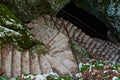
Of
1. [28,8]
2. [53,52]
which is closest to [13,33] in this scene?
[53,52]

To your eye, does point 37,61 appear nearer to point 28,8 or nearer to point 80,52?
point 80,52

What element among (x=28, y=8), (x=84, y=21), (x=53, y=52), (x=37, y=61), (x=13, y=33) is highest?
(x=28, y=8)

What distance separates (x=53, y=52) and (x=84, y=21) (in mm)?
3091

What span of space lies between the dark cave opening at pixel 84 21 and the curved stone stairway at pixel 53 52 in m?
0.31

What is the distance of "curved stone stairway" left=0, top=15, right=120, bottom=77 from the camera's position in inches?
248

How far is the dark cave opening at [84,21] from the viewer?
9.84m

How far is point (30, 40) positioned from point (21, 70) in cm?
93

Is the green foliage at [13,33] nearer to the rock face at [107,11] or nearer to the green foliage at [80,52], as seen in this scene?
the green foliage at [80,52]

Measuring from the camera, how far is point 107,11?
8.89 metres

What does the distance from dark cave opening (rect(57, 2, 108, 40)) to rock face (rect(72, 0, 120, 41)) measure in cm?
66

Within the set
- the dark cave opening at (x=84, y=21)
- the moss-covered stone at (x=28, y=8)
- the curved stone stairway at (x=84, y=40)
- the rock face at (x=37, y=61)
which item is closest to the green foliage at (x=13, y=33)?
the rock face at (x=37, y=61)

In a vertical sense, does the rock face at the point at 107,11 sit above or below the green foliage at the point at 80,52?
above

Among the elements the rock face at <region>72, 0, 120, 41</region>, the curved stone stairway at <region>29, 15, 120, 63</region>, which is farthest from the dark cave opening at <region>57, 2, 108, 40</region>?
the rock face at <region>72, 0, 120, 41</region>

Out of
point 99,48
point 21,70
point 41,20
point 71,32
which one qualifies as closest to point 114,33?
point 99,48
